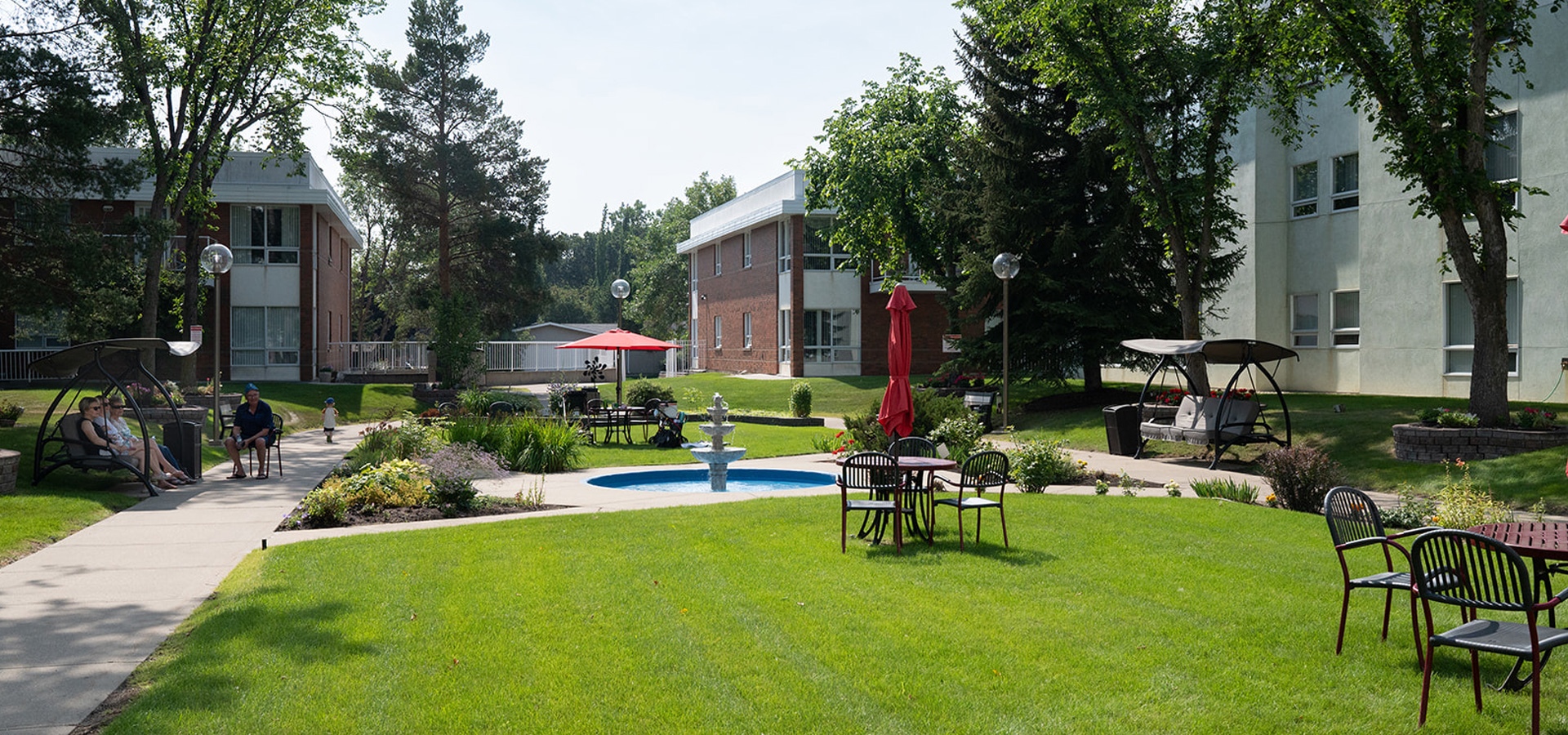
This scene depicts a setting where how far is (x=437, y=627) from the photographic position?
6.24 m

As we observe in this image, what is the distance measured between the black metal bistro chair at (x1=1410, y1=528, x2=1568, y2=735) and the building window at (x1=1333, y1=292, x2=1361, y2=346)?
73.8ft

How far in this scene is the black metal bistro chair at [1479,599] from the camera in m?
4.36

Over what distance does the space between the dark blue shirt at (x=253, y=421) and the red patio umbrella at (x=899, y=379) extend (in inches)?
347

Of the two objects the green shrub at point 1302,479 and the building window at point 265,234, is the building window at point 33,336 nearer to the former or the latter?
the building window at point 265,234

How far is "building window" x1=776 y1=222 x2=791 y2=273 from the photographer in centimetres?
3919

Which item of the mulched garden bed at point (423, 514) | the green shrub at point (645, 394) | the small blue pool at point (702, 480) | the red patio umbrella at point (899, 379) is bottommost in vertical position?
the small blue pool at point (702, 480)

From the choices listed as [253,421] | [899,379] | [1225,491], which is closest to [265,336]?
[253,421]

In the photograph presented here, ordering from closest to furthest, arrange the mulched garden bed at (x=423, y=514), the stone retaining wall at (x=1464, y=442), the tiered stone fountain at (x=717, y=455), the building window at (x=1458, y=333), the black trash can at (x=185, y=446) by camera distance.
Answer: the mulched garden bed at (x=423, y=514) → the stone retaining wall at (x=1464, y=442) → the black trash can at (x=185, y=446) → the tiered stone fountain at (x=717, y=455) → the building window at (x=1458, y=333)

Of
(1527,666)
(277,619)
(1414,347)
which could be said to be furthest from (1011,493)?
(1414,347)

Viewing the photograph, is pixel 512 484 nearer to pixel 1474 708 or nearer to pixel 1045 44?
pixel 1474 708

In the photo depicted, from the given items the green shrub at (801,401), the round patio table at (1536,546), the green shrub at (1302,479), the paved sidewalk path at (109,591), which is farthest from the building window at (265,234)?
the round patio table at (1536,546)

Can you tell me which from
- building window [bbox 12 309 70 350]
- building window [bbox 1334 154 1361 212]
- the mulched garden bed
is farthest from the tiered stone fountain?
building window [bbox 12 309 70 350]

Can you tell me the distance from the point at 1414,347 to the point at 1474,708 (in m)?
→ 20.8

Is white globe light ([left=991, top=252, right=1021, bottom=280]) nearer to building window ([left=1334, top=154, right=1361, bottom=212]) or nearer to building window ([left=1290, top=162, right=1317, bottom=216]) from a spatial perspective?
building window ([left=1334, top=154, right=1361, bottom=212])
